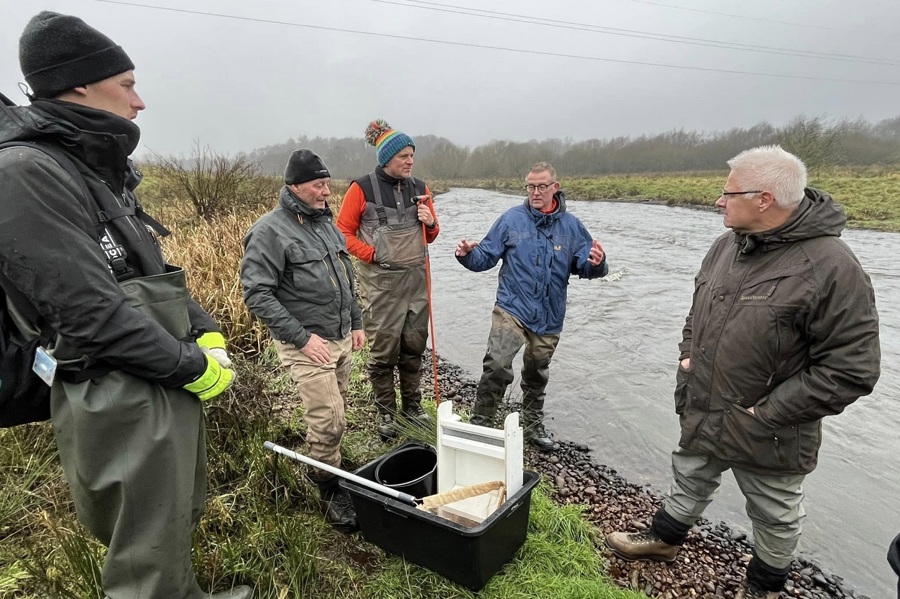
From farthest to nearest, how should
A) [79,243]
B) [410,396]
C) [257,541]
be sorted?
[410,396]
[257,541]
[79,243]

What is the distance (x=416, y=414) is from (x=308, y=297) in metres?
1.72

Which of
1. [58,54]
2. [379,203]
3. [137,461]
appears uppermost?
[58,54]

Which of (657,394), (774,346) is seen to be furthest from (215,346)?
(657,394)

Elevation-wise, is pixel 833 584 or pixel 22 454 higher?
pixel 22 454

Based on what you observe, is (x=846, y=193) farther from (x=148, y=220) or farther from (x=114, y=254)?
(x=114, y=254)

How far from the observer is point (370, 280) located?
3916mm

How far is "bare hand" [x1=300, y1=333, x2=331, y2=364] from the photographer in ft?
9.30

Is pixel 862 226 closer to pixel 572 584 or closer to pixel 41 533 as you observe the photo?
pixel 572 584

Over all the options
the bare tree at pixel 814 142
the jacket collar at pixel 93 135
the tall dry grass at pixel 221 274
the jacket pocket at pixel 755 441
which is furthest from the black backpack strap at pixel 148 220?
the bare tree at pixel 814 142

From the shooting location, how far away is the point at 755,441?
2303 millimetres

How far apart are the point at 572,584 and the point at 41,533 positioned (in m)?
2.68

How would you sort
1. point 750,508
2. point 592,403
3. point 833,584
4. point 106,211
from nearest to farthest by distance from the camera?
point 106,211, point 750,508, point 833,584, point 592,403

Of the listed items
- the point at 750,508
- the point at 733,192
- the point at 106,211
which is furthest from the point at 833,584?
the point at 106,211

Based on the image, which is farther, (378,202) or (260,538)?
(378,202)
